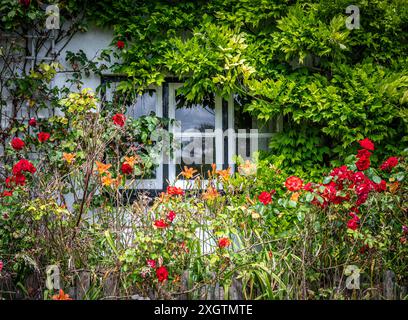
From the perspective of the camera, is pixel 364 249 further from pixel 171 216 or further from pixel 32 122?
pixel 32 122

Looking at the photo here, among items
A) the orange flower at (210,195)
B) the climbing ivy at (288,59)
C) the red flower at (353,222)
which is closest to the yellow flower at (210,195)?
the orange flower at (210,195)

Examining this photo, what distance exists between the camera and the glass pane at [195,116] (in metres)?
5.38

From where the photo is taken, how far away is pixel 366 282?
328cm

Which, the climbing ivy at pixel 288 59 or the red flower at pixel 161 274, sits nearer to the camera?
the red flower at pixel 161 274

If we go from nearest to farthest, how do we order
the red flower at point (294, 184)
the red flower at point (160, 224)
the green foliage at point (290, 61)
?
the red flower at point (160, 224), the red flower at point (294, 184), the green foliage at point (290, 61)

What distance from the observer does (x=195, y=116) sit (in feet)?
17.7

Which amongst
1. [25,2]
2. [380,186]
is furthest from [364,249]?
[25,2]

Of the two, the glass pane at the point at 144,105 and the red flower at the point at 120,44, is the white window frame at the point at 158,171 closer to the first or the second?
the glass pane at the point at 144,105

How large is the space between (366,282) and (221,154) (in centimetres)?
242

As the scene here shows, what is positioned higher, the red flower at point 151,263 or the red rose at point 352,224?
the red rose at point 352,224

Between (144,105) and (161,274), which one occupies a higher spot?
(144,105)

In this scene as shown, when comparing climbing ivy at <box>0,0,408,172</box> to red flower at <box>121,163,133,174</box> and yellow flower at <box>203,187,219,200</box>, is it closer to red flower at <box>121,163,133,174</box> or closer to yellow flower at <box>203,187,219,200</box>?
yellow flower at <box>203,187,219,200</box>

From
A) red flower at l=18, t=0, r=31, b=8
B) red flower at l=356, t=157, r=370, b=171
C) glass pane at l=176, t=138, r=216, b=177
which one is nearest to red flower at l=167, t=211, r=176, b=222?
red flower at l=356, t=157, r=370, b=171

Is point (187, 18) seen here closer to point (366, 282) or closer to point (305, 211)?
point (305, 211)
